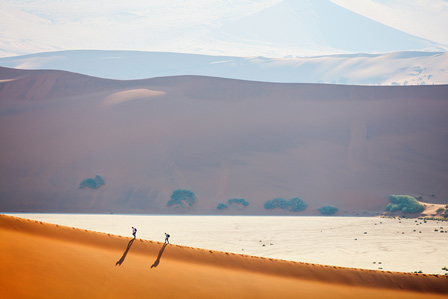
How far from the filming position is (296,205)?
37938mm

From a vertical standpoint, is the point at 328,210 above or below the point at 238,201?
above

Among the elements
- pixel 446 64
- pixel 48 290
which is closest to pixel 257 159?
pixel 48 290

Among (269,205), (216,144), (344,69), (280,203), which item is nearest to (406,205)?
(280,203)

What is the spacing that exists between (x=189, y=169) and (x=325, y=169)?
1189 centimetres

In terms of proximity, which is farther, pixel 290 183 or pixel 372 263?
pixel 290 183

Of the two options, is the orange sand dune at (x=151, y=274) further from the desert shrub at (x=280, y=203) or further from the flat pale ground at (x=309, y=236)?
the desert shrub at (x=280, y=203)

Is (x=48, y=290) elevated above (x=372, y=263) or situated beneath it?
situated beneath

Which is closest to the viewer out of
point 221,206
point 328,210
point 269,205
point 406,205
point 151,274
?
point 151,274

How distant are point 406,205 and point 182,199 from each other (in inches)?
642

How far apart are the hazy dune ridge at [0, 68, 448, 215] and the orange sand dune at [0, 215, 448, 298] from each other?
76.8 ft

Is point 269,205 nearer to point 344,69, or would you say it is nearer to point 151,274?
point 151,274

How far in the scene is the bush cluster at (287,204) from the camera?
124 ft

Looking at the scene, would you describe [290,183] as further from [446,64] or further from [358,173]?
[446,64]

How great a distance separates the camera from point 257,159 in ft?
150
